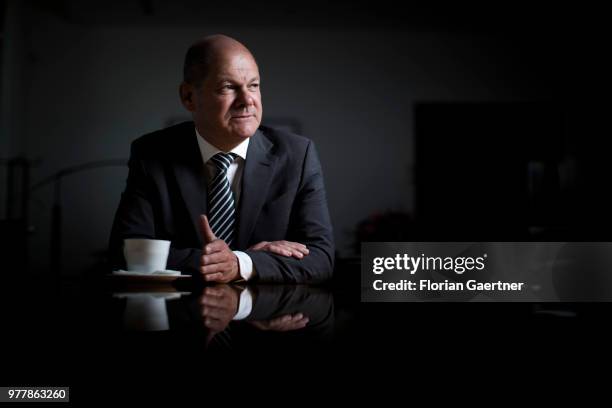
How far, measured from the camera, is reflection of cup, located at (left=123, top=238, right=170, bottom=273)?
48.7 inches

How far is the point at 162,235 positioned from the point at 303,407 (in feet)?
4.57

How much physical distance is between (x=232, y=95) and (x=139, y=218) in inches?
18.9

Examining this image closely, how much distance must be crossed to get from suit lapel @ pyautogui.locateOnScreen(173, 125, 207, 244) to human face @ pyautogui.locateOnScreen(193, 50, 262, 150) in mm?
125

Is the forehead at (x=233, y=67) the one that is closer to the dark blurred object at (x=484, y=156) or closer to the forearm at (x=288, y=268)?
the forearm at (x=288, y=268)

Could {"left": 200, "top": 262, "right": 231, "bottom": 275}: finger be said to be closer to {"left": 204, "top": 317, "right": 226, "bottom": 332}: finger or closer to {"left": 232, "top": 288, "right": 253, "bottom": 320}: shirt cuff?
{"left": 232, "top": 288, "right": 253, "bottom": 320}: shirt cuff

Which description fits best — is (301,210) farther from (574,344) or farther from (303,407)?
(303,407)

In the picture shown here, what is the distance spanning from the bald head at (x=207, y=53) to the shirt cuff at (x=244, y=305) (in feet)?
2.91

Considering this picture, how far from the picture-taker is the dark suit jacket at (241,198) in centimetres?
169

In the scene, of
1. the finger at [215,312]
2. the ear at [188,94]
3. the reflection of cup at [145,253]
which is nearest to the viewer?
the finger at [215,312]

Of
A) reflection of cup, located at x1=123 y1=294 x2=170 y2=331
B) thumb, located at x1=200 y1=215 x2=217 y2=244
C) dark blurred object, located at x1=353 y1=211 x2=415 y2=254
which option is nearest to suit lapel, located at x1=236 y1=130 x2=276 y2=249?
thumb, located at x1=200 y1=215 x2=217 y2=244

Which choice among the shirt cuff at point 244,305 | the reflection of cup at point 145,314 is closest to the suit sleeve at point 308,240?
the shirt cuff at point 244,305

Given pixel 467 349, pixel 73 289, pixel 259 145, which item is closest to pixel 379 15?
pixel 259 145

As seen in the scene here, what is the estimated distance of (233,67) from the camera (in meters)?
1.71

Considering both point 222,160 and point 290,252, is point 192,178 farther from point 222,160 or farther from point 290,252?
point 290,252
